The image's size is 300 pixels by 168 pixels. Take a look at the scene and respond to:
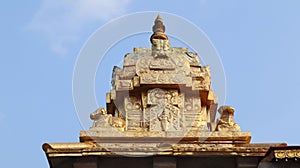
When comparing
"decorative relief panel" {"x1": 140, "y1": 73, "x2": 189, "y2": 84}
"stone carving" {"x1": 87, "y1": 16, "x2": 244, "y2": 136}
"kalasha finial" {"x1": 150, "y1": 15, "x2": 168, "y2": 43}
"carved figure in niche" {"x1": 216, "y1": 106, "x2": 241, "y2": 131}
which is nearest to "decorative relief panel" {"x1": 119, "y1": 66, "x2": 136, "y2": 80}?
"stone carving" {"x1": 87, "y1": 16, "x2": 244, "y2": 136}

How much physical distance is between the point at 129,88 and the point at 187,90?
1.38 meters

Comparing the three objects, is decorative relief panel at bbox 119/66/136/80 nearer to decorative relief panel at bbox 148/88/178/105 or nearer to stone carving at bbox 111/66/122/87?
stone carving at bbox 111/66/122/87

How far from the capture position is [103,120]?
1404 centimetres

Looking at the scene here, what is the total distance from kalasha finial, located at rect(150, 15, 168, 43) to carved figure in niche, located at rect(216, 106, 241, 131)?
345 centimetres

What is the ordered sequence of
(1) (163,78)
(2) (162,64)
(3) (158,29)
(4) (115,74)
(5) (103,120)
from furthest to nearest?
(3) (158,29) < (4) (115,74) < (2) (162,64) < (1) (163,78) < (5) (103,120)

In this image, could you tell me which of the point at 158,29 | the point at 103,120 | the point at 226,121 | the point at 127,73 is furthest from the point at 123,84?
the point at 226,121

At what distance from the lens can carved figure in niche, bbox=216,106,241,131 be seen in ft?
45.6

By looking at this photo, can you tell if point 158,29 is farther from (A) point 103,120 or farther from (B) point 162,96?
(A) point 103,120

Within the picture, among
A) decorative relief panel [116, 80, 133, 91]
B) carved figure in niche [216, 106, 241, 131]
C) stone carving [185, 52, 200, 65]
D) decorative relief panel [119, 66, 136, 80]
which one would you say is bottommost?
carved figure in niche [216, 106, 241, 131]

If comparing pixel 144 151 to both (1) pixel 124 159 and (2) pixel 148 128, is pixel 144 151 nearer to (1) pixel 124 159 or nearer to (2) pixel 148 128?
(1) pixel 124 159

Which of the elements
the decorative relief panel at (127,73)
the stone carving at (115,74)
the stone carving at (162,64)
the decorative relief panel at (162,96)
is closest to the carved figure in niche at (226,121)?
the decorative relief panel at (162,96)

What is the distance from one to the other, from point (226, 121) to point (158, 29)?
4.20 metres

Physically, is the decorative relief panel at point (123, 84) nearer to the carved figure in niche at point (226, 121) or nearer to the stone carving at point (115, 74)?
the stone carving at point (115, 74)

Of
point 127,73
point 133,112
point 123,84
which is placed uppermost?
point 127,73
